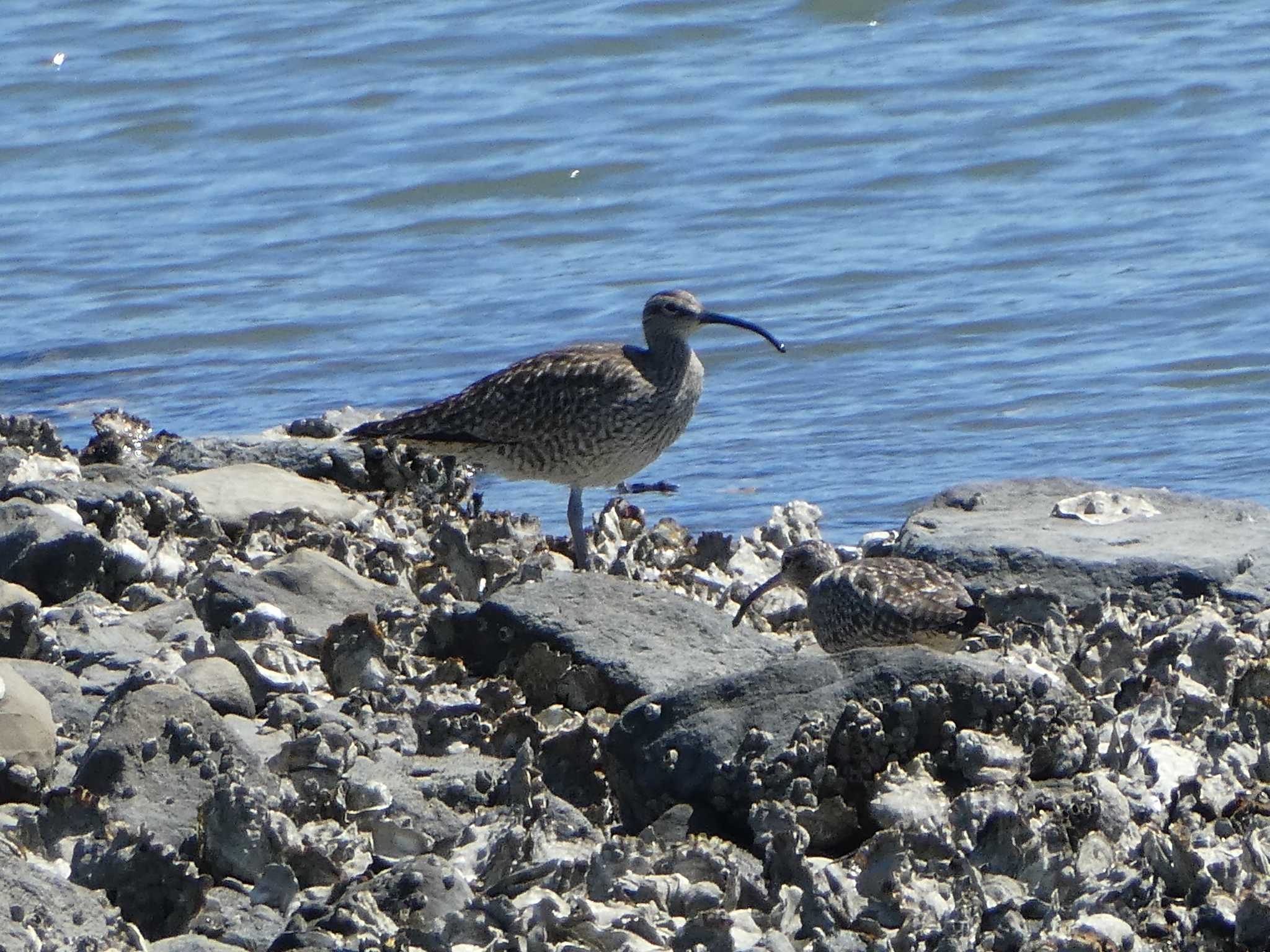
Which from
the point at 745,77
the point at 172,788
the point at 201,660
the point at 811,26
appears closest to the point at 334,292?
the point at 745,77

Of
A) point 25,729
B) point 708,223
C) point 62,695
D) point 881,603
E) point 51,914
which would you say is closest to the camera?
point 51,914

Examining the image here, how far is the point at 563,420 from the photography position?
965 cm

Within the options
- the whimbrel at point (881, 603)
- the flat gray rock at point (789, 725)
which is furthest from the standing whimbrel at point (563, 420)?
the flat gray rock at point (789, 725)

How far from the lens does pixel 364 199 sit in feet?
61.5

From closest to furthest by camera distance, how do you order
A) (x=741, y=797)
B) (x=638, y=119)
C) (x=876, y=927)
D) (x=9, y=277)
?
1. (x=876, y=927)
2. (x=741, y=797)
3. (x=9, y=277)
4. (x=638, y=119)

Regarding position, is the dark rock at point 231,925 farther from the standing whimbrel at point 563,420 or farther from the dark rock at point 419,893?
the standing whimbrel at point 563,420

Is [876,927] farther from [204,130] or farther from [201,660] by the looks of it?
[204,130]

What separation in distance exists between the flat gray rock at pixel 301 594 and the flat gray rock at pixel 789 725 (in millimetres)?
1774

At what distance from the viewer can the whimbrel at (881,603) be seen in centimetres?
717

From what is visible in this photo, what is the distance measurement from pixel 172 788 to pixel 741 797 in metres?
1.43

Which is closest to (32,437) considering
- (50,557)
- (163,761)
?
(50,557)

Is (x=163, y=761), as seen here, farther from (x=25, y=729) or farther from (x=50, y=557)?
(x=50, y=557)

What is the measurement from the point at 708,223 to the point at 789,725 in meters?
11.9

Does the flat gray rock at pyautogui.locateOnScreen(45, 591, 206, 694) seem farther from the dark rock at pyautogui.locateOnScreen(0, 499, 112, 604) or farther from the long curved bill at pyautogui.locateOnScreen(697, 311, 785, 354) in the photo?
the long curved bill at pyautogui.locateOnScreen(697, 311, 785, 354)
